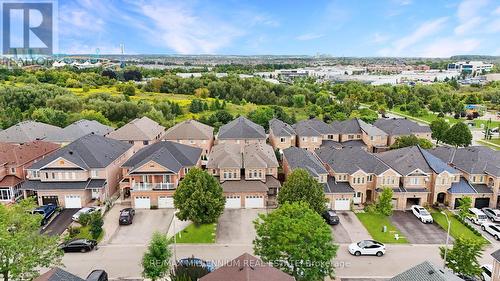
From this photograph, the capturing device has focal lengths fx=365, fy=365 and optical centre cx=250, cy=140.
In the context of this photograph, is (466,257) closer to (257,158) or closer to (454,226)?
(454,226)

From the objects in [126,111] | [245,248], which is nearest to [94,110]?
[126,111]

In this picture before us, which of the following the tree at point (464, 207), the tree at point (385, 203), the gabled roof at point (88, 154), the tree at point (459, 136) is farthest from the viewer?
the tree at point (459, 136)

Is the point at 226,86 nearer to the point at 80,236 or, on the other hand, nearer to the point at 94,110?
the point at 94,110

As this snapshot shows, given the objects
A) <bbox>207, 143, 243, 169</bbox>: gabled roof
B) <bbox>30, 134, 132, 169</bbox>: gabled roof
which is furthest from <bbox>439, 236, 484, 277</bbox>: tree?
<bbox>30, 134, 132, 169</bbox>: gabled roof

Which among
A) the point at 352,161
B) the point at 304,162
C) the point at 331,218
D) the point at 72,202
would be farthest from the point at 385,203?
the point at 72,202

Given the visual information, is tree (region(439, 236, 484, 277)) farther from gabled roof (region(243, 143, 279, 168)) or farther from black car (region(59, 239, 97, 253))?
black car (region(59, 239, 97, 253))

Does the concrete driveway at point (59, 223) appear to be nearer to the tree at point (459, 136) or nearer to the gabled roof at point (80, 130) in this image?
the gabled roof at point (80, 130)

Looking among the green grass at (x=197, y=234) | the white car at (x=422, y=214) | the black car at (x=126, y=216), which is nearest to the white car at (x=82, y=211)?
the black car at (x=126, y=216)
